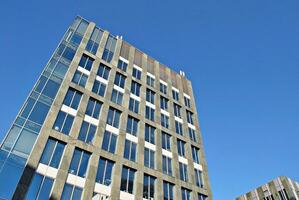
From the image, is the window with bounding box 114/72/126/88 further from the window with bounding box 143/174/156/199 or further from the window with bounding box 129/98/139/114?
the window with bounding box 143/174/156/199

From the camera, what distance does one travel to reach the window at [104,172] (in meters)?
25.4

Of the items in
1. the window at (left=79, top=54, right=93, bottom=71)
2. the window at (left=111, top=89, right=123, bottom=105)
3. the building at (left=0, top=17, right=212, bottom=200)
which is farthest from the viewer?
the window at (left=79, top=54, right=93, bottom=71)

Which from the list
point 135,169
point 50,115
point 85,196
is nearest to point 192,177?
point 135,169

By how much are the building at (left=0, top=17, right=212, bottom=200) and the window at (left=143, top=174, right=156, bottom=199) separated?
11cm

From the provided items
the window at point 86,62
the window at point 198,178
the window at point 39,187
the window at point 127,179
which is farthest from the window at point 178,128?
the window at point 39,187

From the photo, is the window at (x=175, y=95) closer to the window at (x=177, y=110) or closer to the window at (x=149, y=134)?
the window at (x=177, y=110)

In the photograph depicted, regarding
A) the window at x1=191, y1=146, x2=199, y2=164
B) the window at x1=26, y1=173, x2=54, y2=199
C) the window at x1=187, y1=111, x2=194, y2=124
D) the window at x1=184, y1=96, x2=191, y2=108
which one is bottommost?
the window at x1=26, y1=173, x2=54, y2=199

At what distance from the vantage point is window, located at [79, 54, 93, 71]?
34.4 m

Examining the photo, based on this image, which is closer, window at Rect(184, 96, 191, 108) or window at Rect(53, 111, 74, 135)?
window at Rect(53, 111, 74, 135)

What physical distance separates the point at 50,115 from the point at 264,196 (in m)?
Result: 44.2

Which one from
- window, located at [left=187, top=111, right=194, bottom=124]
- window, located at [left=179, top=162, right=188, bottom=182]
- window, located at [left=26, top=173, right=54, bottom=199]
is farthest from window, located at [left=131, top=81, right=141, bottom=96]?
window, located at [left=26, top=173, right=54, bottom=199]

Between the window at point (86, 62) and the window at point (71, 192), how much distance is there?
1681 cm

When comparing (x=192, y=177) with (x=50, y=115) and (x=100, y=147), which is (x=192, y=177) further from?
(x=50, y=115)

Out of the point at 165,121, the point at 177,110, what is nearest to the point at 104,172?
the point at 165,121
